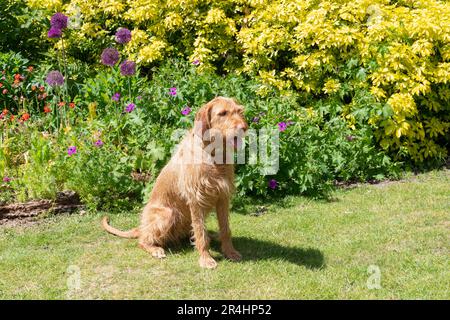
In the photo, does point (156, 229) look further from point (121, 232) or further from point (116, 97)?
point (116, 97)

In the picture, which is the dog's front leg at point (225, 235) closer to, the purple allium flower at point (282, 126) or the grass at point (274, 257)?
the grass at point (274, 257)

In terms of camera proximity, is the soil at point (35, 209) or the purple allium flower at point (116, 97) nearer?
the soil at point (35, 209)

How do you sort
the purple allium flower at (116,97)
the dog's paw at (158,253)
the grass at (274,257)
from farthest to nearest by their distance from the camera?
1. the purple allium flower at (116,97)
2. the dog's paw at (158,253)
3. the grass at (274,257)

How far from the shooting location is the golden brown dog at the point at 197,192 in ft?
13.9

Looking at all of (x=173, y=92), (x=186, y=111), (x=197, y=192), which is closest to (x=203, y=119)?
(x=197, y=192)

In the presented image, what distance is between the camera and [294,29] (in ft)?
24.7

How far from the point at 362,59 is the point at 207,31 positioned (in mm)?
2497

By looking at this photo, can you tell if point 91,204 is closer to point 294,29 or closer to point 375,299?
point 375,299

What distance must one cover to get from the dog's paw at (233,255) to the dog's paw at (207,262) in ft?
0.64

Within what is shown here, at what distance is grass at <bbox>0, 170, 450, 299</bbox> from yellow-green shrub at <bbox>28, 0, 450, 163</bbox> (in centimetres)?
152

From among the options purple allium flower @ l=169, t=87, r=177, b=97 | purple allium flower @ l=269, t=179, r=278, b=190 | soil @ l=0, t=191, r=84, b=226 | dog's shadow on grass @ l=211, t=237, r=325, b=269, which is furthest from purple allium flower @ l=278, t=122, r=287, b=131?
soil @ l=0, t=191, r=84, b=226

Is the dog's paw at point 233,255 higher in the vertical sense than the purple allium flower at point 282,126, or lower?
lower

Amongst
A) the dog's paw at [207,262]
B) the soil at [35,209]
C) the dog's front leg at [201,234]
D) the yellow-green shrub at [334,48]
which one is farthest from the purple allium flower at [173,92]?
the dog's paw at [207,262]

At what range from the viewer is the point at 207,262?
14.5 feet
